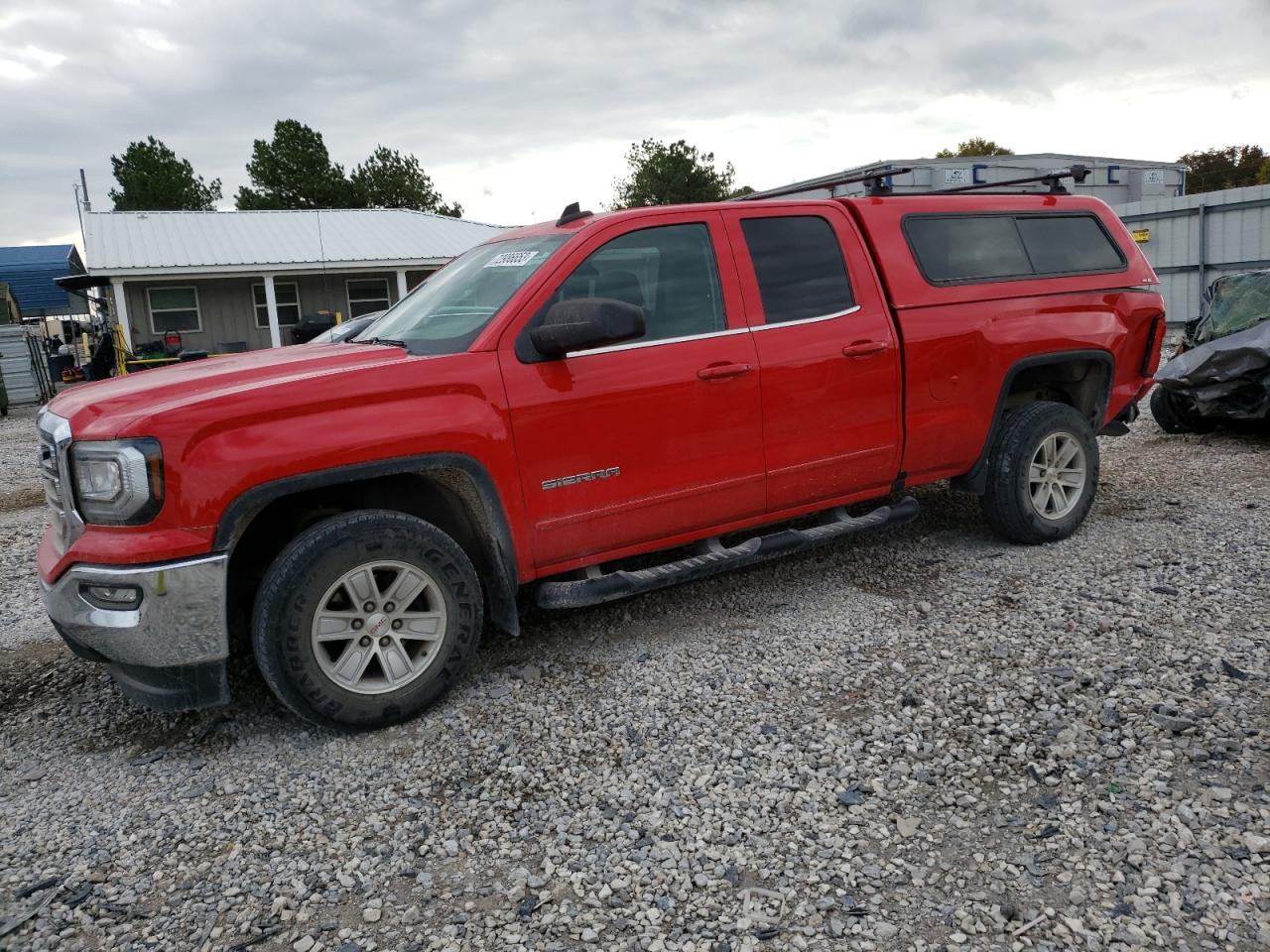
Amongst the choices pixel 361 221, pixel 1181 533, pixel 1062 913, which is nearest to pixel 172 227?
pixel 361 221

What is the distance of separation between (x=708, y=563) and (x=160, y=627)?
2213 millimetres

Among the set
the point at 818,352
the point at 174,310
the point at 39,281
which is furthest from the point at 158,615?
the point at 39,281

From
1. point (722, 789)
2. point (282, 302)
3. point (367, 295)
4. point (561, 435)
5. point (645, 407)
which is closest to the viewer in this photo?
point (722, 789)

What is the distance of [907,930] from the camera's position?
2459mm

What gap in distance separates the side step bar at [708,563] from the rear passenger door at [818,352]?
17cm

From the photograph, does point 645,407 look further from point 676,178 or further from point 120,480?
point 676,178

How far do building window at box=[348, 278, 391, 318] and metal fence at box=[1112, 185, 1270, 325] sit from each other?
17.4 metres

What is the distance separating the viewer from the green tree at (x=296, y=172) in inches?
1933

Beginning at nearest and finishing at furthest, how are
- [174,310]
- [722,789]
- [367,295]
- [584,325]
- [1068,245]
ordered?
[722,789] → [584,325] → [1068,245] → [174,310] → [367,295]

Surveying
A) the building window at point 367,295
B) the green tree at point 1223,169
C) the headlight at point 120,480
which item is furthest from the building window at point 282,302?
the green tree at point 1223,169

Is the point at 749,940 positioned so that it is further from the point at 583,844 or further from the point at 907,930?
the point at 583,844

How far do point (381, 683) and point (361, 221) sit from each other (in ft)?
79.2

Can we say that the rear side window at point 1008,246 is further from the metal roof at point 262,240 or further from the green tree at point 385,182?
the green tree at point 385,182

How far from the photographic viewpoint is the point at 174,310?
2248 centimetres
